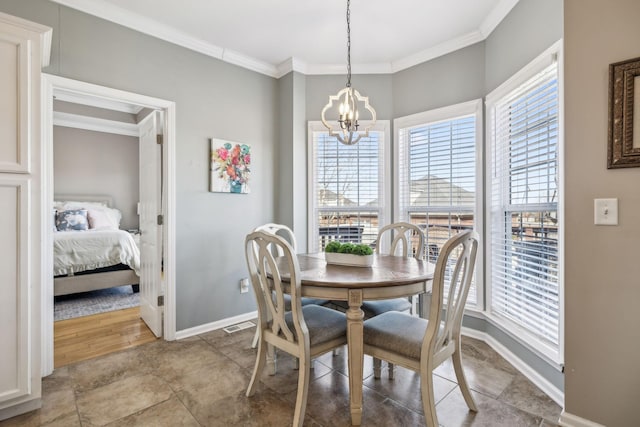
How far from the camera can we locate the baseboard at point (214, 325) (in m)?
2.90

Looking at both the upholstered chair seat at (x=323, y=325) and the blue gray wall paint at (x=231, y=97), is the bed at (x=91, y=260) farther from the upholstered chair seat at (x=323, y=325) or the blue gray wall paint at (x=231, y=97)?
the upholstered chair seat at (x=323, y=325)

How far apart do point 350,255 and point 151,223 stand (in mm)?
2004

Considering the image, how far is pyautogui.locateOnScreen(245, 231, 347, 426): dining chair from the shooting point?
1649 mm

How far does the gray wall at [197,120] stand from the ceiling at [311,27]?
0.45 ft

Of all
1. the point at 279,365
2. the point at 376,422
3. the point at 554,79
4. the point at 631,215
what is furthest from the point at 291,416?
the point at 554,79

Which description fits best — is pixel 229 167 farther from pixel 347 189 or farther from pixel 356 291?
pixel 356 291

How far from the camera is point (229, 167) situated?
318 cm

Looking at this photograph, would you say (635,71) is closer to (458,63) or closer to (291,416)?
(458,63)

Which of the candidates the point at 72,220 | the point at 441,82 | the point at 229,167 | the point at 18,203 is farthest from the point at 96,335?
the point at 441,82

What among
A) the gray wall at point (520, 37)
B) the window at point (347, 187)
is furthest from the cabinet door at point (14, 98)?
the gray wall at point (520, 37)

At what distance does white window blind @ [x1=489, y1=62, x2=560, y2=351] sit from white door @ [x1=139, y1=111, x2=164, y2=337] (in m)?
2.89

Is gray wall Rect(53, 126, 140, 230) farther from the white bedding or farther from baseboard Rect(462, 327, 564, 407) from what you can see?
baseboard Rect(462, 327, 564, 407)

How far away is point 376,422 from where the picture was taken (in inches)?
67.7

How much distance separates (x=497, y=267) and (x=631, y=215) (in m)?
1.29
